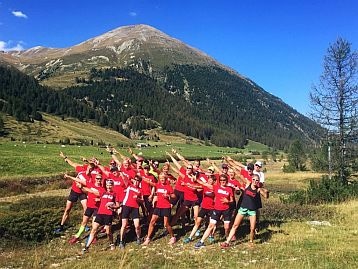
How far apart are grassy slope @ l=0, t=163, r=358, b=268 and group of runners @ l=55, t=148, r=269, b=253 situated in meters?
0.51

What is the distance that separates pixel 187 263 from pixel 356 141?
882 inches

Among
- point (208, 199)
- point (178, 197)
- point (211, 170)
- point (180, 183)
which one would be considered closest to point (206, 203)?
point (208, 199)

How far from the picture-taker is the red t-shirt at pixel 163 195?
13852 mm

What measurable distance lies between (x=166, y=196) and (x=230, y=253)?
278cm

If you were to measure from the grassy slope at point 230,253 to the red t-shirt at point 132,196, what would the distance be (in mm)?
1319

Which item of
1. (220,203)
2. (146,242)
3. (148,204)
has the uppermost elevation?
(220,203)

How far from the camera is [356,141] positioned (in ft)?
99.0

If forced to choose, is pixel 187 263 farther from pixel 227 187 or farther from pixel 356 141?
pixel 356 141

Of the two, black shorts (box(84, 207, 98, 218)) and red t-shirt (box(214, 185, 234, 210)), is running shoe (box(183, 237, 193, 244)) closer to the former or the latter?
red t-shirt (box(214, 185, 234, 210))

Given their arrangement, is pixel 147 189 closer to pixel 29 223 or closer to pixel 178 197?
pixel 178 197

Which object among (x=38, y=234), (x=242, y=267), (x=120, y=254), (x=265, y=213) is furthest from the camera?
(x=265, y=213)

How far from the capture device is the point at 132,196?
13867 mm

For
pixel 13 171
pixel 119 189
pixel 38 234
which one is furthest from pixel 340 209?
pixel 13 171

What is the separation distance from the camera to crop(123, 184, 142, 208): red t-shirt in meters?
13.8
